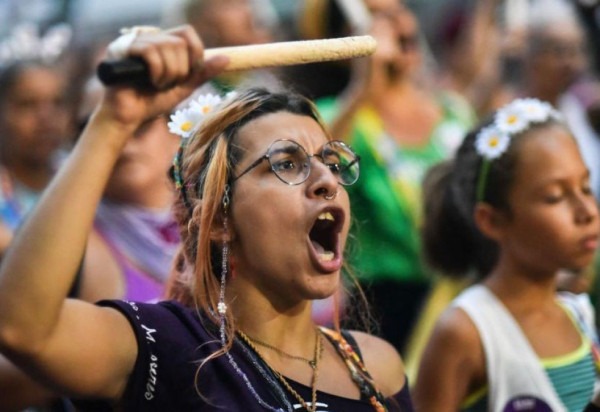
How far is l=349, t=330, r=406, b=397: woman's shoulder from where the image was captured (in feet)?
9.29

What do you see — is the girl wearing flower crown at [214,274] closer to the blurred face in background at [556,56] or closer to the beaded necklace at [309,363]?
the beaded necklace at [309,363]

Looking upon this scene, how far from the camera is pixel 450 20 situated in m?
7.03

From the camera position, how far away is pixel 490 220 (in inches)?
144

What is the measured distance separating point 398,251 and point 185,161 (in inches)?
78.8

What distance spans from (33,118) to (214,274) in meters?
2.57

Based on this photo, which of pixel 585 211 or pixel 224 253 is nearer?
pixel 224 253

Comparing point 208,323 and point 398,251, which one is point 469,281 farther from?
point 208,323

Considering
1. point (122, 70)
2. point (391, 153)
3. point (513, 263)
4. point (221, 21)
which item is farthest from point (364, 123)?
point (122, 70)

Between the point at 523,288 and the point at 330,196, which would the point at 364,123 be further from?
the point at 330,196

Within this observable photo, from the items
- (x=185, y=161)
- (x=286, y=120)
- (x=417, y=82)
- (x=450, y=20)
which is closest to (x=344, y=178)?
(x=286, y=120)

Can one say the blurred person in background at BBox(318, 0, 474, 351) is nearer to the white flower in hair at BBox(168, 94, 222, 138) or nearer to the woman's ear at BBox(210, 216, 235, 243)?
the white flower in hair at BBox(168, 94, 222, 138)

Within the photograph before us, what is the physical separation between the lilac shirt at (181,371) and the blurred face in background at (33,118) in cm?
255

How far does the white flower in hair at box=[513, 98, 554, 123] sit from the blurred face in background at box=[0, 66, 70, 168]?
196 centimetres

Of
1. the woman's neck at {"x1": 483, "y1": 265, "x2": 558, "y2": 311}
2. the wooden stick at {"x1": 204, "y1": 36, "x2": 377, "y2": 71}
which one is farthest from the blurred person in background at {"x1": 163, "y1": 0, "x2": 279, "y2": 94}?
the wooden stick at {"x1": 204, "y1": 36, "x2": 377, "y2": 71}
